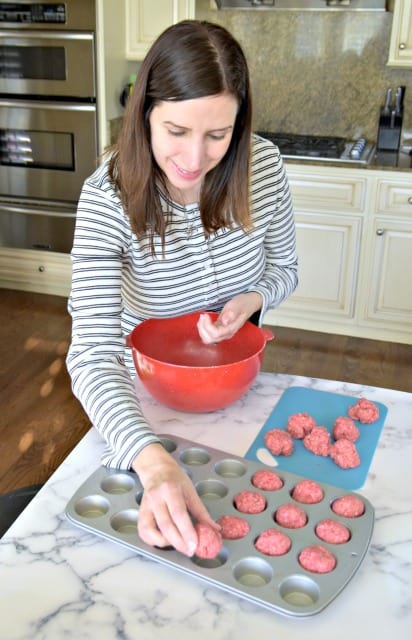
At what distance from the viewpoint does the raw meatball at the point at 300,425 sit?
1217mm

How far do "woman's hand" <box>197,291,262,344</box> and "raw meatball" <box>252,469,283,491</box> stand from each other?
11.5 inches

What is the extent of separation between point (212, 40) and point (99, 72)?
7.67 feet

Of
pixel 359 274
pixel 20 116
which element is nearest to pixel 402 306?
pixel 359 274

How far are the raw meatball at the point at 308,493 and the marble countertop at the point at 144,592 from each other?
9cm

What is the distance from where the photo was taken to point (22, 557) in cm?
94

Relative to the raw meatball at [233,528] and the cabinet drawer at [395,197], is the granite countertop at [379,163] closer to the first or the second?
the cabinet drawer at [395,197]

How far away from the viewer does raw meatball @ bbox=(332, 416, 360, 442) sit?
47.3 inches

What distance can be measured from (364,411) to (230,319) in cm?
29

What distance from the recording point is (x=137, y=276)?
142 cm

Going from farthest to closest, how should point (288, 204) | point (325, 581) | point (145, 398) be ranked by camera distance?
point (288, 204)
point (145, 398)
point (325, 581)

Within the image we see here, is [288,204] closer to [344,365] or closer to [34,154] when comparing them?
[344,365]

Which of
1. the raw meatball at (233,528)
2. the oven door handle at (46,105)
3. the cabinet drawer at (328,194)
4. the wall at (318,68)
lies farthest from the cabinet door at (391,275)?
the raw meatball at (233,528)

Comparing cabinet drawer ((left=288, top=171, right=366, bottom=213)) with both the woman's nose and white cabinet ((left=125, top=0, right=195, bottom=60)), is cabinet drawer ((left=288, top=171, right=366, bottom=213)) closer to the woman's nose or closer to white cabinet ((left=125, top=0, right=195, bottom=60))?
white cabinet ((left=125, top=0, right=195, bottom=60))

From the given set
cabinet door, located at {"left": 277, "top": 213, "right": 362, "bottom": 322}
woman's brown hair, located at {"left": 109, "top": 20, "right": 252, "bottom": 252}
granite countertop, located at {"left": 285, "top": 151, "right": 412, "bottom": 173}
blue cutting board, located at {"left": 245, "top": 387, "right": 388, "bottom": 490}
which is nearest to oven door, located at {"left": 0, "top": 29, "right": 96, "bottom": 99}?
granite countertop, located at {"left": 285, "top": 151, "right": 412, "bottom": 173}
